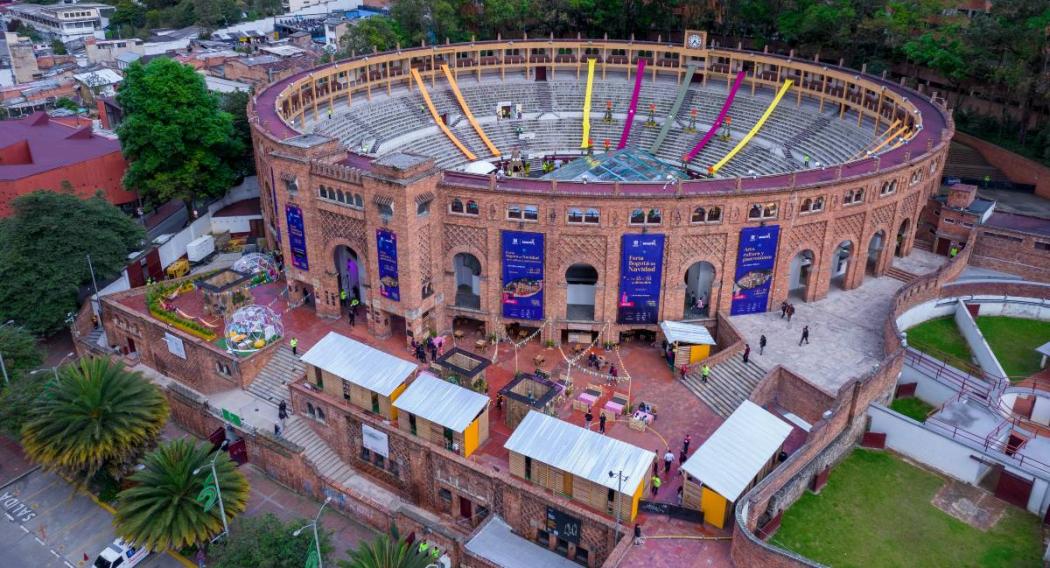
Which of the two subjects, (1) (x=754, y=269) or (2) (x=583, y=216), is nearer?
(2) (x=583, y=216)

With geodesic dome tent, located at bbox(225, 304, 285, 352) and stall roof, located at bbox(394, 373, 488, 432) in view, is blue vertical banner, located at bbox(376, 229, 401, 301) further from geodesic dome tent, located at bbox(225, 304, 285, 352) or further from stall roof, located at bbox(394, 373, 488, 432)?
stall roof, located at bbox(394, 373, 488, 432)

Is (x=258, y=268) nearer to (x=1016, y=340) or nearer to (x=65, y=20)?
(x=1016, y=340)

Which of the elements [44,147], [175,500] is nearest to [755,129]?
[175,500]

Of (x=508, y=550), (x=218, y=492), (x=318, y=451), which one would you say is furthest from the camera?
(x=318, y=451)

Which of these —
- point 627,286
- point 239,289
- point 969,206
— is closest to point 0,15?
point 239,289

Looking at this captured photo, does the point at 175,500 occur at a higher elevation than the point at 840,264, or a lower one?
lower

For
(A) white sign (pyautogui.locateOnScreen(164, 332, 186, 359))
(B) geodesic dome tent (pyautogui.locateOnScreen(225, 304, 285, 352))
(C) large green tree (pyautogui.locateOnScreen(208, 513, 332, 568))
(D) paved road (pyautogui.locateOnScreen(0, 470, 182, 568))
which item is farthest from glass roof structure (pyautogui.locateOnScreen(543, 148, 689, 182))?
(D) paved road (pyautogui.locateOnScreen(0, 470, 182, 568))

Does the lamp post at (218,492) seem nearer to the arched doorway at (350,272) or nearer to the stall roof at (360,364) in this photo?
the stall roof at (360,364)
